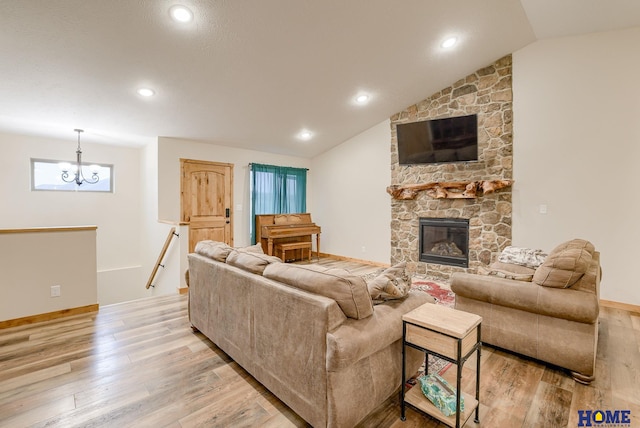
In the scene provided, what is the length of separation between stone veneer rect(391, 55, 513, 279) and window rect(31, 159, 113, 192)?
19.6 feet

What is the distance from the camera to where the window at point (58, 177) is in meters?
5.00

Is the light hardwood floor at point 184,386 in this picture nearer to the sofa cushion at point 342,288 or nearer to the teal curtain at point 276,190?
the sofa cushion at point 342,288

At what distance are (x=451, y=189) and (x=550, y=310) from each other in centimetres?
293

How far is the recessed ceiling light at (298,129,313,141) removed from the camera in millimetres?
5720

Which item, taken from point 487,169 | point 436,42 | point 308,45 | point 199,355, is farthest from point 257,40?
point 487,169

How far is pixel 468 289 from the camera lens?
2.55 m

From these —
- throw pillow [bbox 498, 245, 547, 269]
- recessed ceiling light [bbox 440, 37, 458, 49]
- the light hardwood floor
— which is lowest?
the light hardwood floor

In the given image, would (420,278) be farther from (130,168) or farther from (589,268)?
(130,168)

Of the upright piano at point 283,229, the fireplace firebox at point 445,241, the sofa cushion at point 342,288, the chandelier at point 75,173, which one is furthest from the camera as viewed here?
the upright piano at point 283,229

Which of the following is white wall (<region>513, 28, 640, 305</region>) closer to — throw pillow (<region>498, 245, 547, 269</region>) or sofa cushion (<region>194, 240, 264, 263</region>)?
throw pillow (<region>498, 245, 547, 269</region>)

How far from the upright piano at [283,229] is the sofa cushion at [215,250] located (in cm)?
293

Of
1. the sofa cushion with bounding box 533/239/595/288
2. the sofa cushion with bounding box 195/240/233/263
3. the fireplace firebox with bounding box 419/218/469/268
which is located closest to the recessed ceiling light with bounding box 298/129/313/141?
the fireplace firebox with bounding box 419/218/469/268

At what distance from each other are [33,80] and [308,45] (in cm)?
311

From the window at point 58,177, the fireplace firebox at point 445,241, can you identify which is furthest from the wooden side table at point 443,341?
the window at point 58,177
